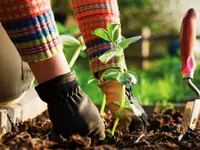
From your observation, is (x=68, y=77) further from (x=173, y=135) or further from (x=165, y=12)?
(x=165, y=12)

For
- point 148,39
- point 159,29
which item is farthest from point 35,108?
point 159,29

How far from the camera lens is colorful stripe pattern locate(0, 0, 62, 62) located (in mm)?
895

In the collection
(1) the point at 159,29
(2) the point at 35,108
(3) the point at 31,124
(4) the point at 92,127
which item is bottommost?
(1) the point at 159,29

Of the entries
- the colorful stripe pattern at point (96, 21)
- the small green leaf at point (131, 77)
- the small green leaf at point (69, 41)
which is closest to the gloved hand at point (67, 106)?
the small green leaf at point (131, 77)

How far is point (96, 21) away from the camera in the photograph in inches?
46.4

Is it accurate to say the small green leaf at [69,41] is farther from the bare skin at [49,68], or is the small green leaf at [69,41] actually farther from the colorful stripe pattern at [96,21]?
the bare skin at [49,68]

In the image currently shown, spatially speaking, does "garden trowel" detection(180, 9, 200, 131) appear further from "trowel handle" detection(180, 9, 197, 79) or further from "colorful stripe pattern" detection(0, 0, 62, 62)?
"colorful stripe pattern" detection(0, 0, 62, 62)

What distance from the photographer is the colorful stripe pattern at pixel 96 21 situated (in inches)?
45.8

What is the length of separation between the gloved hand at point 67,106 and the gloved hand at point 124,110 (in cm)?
18

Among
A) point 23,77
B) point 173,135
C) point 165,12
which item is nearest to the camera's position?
point 173,135

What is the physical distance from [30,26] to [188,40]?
523 mm

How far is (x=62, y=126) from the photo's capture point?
0.93 m

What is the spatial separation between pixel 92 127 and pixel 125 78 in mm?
131

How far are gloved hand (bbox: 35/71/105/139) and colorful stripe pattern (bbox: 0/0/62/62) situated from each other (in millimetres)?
58
